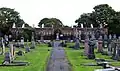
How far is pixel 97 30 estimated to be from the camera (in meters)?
159

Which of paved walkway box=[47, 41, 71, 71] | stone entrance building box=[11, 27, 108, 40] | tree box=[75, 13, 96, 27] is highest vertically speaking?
tree box=[75, 13, 96, 27]

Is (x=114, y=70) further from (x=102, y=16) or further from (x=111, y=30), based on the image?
(x=102, y=16)

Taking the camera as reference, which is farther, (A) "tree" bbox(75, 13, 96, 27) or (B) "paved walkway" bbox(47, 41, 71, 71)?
(A) "tree" bbox(75, 13, 96, 27)

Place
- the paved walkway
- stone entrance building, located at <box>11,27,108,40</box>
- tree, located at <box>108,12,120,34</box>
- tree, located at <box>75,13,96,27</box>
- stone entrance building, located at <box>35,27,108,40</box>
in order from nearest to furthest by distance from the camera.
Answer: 1. the paved walkway
2. tree, located at <box>108,12,120,34</box>
3. stone entrance building, located at <box>11,27,108,40</box>
4. stone entrance building, located at <box>35,27,108,40</box>
5. tree, located at <box>75,13,96,27</box>

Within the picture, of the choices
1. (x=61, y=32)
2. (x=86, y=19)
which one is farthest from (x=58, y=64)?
(x=86, y=19)

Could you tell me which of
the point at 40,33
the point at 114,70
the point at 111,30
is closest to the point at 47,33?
the point at 40,33

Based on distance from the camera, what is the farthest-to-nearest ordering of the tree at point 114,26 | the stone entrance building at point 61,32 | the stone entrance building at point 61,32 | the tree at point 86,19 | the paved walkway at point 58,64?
the tree at point 86,19
the stone entrance building at point 61,32
the stone entrance building at point 61,32
the tree at point 114,26
the paved walkway at point 58,64

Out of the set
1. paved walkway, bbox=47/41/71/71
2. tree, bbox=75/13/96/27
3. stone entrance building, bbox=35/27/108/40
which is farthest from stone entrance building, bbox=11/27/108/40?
paved walkway, bbox=47/41/71/71

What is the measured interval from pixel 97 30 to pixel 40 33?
19.9 metres

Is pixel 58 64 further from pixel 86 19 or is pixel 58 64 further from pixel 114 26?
pixel 86 19

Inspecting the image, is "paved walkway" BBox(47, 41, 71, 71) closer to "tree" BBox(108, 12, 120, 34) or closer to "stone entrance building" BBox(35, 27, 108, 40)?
"tree" BBox(108, 12, 120, 34)

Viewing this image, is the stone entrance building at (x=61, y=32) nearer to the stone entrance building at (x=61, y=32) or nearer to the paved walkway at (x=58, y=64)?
the stone entrance building at (x=61, y=32)

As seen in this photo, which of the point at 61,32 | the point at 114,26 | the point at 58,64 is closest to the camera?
the point at 58,64

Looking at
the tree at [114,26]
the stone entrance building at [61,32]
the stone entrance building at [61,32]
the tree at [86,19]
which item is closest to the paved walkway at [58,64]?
the tree at [114,26]
